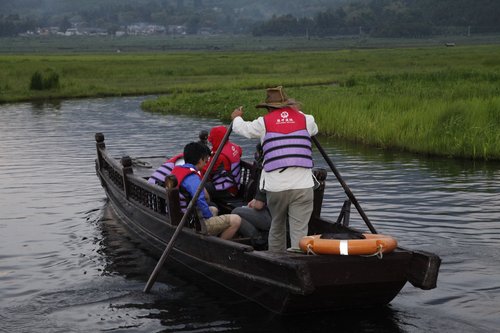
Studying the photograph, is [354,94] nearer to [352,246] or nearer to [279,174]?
[279,174]

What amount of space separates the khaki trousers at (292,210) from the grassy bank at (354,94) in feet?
39.4

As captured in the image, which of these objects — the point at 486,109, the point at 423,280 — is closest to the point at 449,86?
the point at 486,109

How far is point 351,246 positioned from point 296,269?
2.10 feet

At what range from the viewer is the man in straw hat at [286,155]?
9.93 meters

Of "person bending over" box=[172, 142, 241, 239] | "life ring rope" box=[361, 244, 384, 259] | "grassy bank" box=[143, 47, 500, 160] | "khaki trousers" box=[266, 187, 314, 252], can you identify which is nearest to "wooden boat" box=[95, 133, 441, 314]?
"life ring rope" box=[361, 244, 384, 259]

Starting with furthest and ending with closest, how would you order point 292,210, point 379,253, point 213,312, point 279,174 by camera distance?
point 213,312
point 292,210
point 279,174
point 379,253

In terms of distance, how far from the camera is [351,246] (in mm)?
9008

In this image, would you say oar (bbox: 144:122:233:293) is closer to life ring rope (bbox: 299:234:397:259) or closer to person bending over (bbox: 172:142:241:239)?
person bending over (bbox: 172:142:241:239)

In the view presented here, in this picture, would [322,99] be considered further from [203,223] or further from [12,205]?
[203,223]

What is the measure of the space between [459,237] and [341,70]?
167 feet

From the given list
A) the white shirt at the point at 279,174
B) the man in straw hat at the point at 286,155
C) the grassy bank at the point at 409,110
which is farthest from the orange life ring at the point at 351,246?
the grassy bank at the point at 409,110

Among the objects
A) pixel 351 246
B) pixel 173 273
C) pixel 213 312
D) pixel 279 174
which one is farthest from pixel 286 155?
pixel 173 273

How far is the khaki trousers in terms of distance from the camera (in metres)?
10.1

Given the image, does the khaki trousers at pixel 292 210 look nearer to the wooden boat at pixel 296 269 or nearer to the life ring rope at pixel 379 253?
the wooden boat at pixel 296 269
